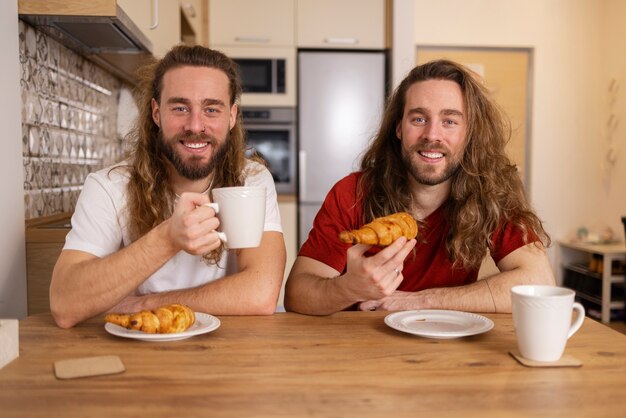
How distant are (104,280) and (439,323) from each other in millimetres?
688

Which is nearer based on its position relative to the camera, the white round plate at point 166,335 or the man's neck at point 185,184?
the white round plate at point 166,335

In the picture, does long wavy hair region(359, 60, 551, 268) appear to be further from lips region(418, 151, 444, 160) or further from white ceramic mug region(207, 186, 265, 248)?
white ceramic mug region(207, 186, 265, 248)

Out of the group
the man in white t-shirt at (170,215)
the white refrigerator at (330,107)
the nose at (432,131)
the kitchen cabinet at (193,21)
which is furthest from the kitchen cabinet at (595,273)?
the man in white t-shirt at (170,215)

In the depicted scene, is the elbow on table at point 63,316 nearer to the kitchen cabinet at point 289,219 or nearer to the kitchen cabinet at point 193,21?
the kitchen cabinet at point 193,21

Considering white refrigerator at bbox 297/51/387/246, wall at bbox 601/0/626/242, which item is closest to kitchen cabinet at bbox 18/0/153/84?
white refrigerator at bbox 297/51/387/246

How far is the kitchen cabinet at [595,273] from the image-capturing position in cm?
406

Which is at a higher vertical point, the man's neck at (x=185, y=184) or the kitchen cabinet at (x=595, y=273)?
the man's neck at (x=185, y=184)

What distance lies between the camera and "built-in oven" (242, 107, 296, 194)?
3.87 m

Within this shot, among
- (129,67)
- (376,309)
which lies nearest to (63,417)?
(376,309)

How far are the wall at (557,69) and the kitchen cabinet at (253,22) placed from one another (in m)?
1.20

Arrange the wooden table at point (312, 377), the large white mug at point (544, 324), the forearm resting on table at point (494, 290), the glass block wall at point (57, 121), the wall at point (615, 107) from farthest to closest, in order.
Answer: the wall at point (615, 107) < the glass block wall at point (57, 121) < the forearm resting on table at point (494, 290) < the large white mug at point (544, 324) < the wooden table at point (312, 377)

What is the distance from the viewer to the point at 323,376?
90 centimetres

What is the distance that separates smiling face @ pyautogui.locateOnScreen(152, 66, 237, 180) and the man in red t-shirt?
0.37 meters

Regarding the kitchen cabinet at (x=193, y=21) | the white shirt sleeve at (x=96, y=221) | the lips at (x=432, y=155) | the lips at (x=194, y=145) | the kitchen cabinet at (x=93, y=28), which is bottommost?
the white shirt sleeve at (x=96, y=221)
